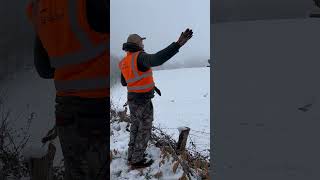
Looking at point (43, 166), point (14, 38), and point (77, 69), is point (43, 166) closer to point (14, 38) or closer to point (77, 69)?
point (77, 69)

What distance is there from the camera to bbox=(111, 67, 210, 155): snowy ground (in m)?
8.37

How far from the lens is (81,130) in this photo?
1.72 m

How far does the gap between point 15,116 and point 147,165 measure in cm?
295

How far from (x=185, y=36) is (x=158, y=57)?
46cm

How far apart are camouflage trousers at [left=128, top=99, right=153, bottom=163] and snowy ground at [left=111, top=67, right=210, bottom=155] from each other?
60.1 inches

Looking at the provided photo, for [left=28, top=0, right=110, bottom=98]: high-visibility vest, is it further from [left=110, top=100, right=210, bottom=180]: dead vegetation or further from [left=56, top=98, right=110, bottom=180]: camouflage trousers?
[left=110, top=100, right=210, bottom=180]: dead vegetation

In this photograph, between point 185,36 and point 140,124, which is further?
point 140,124

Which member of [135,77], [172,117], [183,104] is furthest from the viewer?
[183,104]

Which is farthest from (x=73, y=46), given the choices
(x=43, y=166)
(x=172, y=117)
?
(x=172, y=117)

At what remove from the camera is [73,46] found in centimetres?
164
